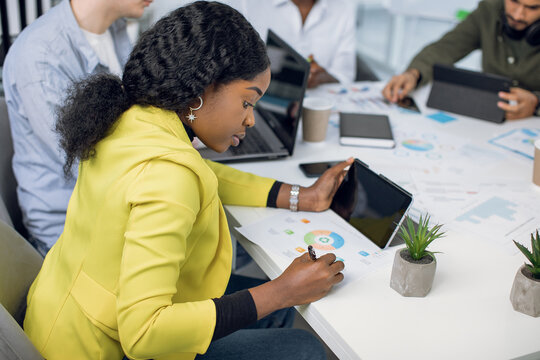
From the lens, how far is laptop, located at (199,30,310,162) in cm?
142

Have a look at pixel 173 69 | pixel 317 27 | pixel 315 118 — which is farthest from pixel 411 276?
pixel 317 27

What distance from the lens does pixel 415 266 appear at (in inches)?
34.4

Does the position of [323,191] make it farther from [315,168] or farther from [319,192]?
[315,168]

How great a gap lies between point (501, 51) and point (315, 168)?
127 centimetres

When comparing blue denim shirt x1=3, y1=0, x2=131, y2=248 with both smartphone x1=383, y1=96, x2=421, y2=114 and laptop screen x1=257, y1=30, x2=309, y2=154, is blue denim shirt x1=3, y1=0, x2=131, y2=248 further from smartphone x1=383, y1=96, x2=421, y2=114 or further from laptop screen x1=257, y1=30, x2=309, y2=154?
smartphone x1=383, y1=96, x2=421, y2=114

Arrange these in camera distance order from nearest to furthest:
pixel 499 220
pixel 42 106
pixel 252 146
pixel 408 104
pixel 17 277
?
pixel 17 277
pixel 499 220
pixel 42 106
pixel 252 146
pixel 408 104

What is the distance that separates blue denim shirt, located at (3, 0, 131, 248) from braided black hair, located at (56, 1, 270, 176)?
0.45 m

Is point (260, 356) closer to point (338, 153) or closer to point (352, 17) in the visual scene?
point (338, 153)

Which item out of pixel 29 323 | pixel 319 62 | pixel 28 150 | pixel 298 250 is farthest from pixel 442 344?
pixel 319 62

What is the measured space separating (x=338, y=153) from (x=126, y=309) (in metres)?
0.91

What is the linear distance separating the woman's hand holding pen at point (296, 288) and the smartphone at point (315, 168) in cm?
49

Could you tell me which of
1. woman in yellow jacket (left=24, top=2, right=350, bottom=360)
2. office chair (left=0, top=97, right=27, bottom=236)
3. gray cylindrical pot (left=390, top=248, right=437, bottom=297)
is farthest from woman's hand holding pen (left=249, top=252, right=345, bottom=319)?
office chair (left=0, top=97, right=27, bottom=236)

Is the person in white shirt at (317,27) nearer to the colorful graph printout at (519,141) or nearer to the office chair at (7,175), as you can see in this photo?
the colorful graph printout at (519,141)

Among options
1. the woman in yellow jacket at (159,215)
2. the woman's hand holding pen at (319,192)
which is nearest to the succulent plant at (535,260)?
the woman in yellow jacket at (159,215)
